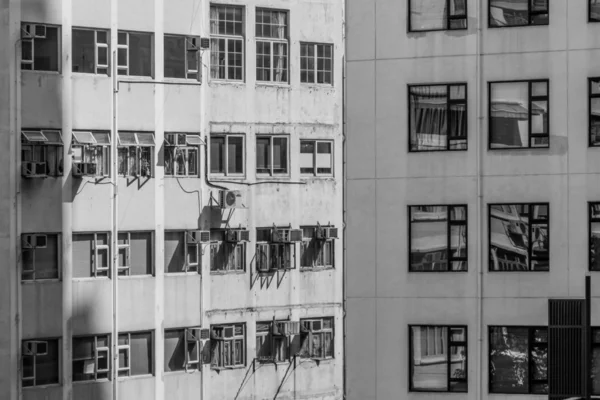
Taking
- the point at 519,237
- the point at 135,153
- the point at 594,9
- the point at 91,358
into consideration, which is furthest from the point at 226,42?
the point at 519,237

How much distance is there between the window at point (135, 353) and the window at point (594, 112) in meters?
14.7

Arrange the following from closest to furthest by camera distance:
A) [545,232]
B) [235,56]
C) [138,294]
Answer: [545,232], [138,294], [235,56]

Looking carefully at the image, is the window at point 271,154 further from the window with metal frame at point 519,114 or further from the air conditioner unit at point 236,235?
the window with metal frame at point 519,114

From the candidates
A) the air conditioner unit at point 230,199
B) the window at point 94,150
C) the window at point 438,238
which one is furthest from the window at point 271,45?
the window at point 438,238

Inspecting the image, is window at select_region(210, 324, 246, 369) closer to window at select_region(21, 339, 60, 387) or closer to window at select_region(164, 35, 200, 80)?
window at select_region(21, 339, 60, 387)

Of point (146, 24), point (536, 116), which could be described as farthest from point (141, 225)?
point (536, 116)

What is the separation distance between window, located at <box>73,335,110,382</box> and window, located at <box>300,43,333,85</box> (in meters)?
9.98

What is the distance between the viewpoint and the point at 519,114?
27.3 m

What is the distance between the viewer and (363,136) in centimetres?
2766

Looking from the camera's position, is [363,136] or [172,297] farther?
[172,297]

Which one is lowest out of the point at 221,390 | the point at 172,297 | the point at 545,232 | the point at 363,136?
the point at 221,390

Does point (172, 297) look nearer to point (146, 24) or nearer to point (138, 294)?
point (138, 294)

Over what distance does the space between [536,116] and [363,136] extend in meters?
3.56

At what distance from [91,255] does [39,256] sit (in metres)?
1.48
